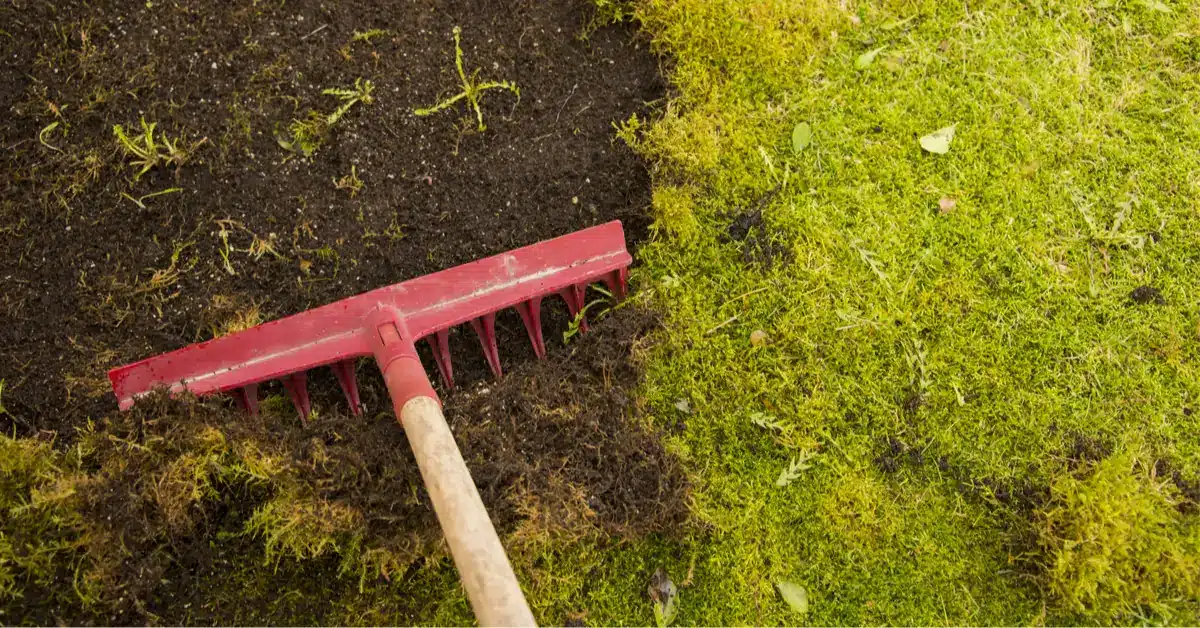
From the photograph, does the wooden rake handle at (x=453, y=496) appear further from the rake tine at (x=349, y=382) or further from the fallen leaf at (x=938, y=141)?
the fallen leaf at (x=938, y=141)

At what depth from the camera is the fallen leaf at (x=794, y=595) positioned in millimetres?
2504

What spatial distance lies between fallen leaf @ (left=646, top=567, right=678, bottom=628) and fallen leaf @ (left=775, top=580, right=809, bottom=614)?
1.12 feet

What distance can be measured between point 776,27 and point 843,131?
18.9 inches

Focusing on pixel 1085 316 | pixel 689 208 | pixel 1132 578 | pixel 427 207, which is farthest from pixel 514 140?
pixel 1132 578

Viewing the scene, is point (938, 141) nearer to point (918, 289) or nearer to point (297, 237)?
point (918, 289)

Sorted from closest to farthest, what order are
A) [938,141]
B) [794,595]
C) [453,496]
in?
[453,496] → [794,595] → [938,141]

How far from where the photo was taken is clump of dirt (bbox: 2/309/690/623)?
2.25 m

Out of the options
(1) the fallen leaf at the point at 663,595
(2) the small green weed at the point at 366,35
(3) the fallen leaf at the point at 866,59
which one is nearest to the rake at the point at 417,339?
(1) the fallen leaf at the point at 663,595

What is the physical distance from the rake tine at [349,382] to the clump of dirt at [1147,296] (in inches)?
104

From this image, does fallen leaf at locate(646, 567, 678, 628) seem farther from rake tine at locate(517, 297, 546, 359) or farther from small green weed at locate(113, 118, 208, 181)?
small green weed at locate(113, 118, 208, 181)

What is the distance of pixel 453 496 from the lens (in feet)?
6.53

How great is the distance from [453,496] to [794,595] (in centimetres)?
120

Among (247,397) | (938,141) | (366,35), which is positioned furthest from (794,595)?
(366,35)

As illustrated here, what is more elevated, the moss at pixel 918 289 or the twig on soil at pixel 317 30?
the twig on soil at pixel 317 30
